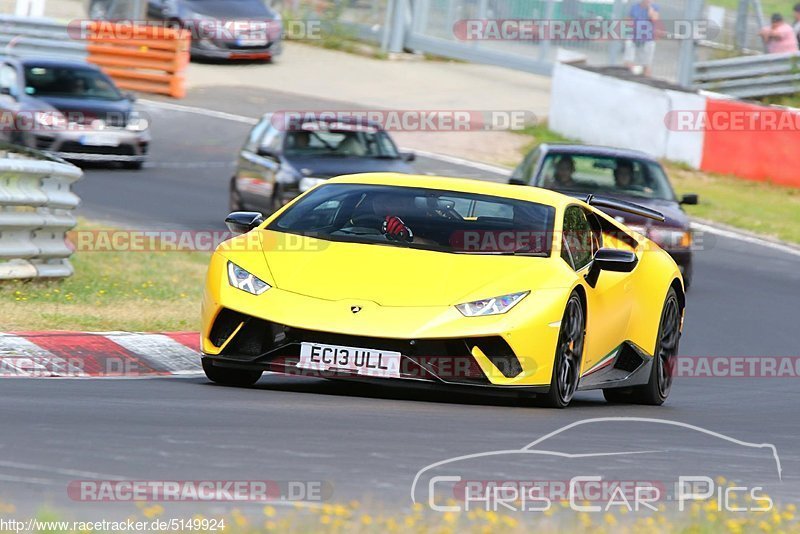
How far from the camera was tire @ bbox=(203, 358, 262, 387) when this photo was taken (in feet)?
29.0

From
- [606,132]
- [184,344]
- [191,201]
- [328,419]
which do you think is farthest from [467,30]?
[328,419]

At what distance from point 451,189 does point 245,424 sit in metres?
2.96

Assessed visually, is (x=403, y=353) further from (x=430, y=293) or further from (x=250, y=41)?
(x=250, y=41)

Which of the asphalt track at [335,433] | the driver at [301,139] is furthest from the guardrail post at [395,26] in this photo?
the asphalt track at [335,433]

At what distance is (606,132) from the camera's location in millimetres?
28000

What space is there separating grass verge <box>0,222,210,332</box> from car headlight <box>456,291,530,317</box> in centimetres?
341

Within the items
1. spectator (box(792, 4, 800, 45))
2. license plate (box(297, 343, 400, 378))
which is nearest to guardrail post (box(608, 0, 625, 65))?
spectator (box(792, 4, 800, 45))

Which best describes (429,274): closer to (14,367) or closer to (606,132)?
(14,367)

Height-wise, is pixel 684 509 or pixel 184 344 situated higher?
pixel 684 509

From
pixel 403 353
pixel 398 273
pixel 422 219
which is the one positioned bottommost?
pixel 403 353

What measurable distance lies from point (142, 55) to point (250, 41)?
308cm

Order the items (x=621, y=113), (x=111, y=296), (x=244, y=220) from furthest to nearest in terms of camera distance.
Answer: (x=621, y=113) → (x=111, y=296) → (x=244, y=220)

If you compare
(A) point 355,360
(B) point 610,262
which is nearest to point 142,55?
(B) point 610,262

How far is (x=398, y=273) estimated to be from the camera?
340 inches
